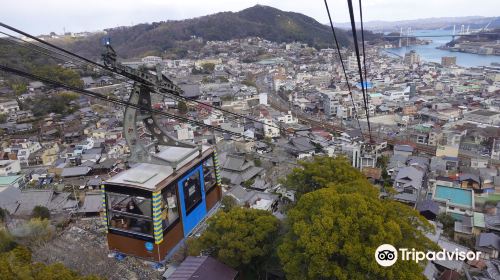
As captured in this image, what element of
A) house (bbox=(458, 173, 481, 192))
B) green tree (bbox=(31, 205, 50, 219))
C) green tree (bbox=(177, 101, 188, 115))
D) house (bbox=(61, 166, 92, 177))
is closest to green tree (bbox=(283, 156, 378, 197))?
house (bbox=(458, 173, 481, 192))

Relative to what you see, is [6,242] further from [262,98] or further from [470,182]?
[262,98]

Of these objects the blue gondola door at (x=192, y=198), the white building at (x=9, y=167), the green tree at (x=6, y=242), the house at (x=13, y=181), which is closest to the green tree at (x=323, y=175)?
the blue gondola door at (x=192, y=198)

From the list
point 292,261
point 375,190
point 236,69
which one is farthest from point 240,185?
point 236,69

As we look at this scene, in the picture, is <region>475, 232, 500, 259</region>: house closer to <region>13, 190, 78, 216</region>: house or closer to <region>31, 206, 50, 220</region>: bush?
<region>13, 190, 78, 216</region>: house

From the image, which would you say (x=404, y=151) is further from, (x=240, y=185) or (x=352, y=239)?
(x=352, y=239)

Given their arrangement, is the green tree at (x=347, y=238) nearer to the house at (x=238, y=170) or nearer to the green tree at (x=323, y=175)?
the green tree at (x=323, y=175)

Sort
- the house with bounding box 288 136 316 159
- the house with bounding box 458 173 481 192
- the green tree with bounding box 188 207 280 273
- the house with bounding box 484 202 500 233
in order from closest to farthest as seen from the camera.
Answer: the green tree with bounding box 188 207 280 273
the house with bounding box 484 202 500 233
the house with bounding box 458 173 481 192
the house with bounding box 288 136 316 159

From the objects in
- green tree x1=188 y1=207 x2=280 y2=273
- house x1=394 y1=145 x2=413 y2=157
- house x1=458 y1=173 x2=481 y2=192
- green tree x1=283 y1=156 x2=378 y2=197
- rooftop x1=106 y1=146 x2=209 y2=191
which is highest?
rooftop x1=106 y1=146 x2=209 y2=191
